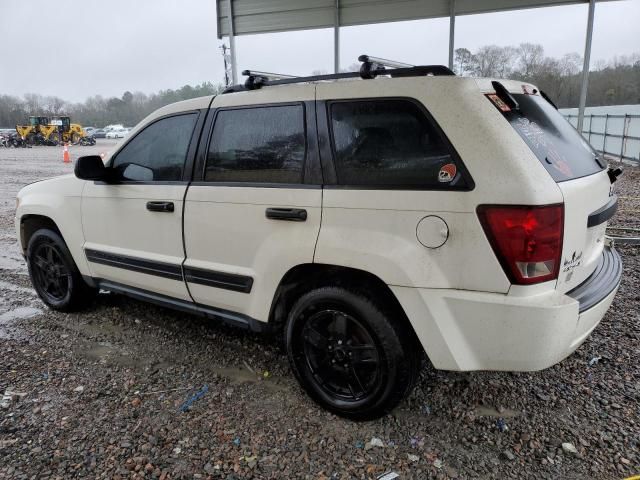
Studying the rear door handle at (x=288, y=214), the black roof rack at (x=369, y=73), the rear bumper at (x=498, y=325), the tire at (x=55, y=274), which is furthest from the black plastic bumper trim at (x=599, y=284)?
the tire at (x=55, y=274)

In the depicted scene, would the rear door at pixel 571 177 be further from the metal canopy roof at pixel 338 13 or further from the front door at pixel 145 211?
the metal canopy roof at pixel 338 13

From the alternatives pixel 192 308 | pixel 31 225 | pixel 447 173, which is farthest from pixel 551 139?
pixel 31 225

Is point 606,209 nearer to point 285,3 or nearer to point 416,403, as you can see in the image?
point 416,403

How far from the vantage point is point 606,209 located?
109 inches

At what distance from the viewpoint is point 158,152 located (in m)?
3.56

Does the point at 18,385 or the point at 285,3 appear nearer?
the point at 18,385

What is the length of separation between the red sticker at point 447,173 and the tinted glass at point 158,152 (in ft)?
6.09

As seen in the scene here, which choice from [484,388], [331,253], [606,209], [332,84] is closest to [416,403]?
[484,388]

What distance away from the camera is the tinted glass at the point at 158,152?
342 cm

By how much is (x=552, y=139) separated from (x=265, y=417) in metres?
2.23

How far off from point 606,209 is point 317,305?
5.70 ft

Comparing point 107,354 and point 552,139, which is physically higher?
point 552,139

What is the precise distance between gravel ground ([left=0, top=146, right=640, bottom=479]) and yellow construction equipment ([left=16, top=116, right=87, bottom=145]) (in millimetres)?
41255

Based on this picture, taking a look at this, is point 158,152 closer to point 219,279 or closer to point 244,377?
point 219,279
